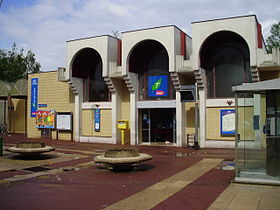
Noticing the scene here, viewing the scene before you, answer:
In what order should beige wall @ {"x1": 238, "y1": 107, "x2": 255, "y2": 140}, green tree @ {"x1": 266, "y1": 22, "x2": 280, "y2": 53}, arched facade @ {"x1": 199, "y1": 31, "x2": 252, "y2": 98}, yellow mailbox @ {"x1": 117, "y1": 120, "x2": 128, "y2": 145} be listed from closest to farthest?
beige wall @ {"x1": 238, "y1": 107, "x2": 255, "y2": 140} < arched facade @ {"x1": 199, "y1": 31, "x2": 252, "y2": 98} < yellow mailbox @ {"x1": 117, "y1": 120, "x2": 128, "y2": 145} < green tree @ {"x1": 266, "y1": 22, "x2": 280, "y2": 53}

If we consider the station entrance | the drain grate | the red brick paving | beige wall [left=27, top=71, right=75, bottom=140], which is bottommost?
the drain grate

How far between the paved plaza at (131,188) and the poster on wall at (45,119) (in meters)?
13.7

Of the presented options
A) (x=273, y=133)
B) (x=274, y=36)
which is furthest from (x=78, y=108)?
(x=274, y=36)

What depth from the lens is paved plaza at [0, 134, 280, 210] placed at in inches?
279

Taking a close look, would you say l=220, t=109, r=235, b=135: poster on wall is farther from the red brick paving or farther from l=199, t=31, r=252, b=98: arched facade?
the red brick paving

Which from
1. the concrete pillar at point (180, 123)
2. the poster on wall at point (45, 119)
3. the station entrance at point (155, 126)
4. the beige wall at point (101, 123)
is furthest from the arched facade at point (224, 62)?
the poster on wall at point (45, 119)

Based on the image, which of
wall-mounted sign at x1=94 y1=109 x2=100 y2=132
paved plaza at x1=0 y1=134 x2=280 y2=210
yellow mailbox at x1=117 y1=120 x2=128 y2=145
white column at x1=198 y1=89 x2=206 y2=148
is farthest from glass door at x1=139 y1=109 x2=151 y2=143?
paved plaza at x1=0 y1=134 x2=280 y2=210

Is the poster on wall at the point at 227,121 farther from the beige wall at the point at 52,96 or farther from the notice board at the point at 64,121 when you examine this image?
the beige wall at the point at 52,96

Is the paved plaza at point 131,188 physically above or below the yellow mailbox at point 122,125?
below

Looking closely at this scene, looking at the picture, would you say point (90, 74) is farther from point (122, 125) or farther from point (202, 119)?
point (202, 119)

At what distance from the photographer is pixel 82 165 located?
515 inches

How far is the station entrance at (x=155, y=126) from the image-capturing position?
72.5ft

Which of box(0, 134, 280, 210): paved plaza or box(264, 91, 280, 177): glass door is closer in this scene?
box(0, 134, 280, 210): paved plaza

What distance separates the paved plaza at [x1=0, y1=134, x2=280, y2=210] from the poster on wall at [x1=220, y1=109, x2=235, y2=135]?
579cm
